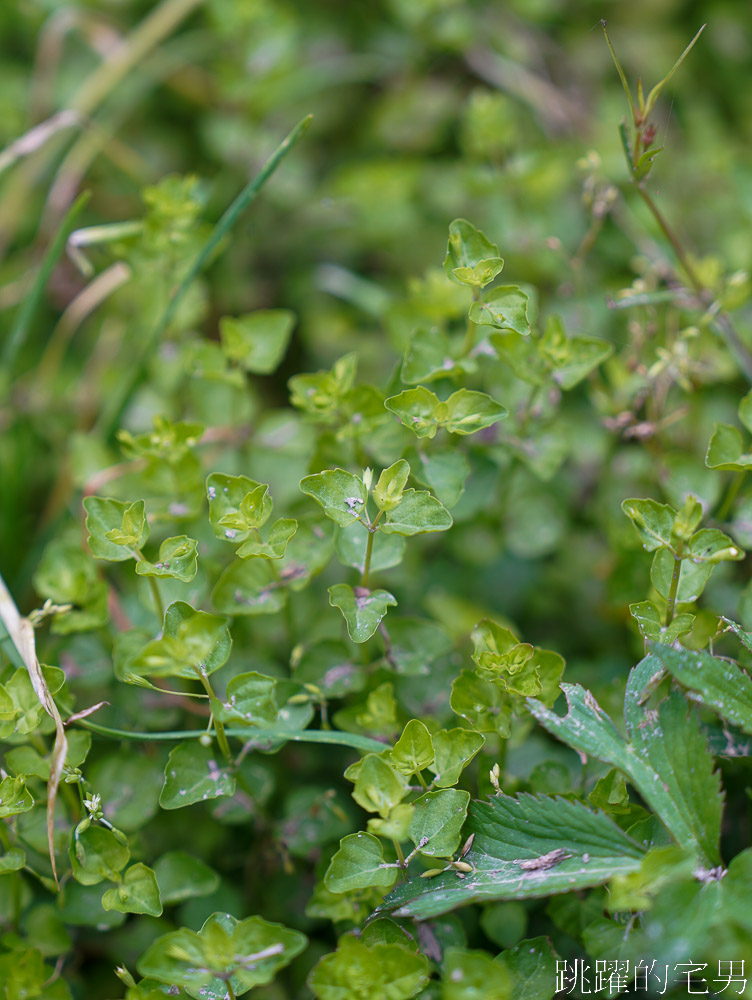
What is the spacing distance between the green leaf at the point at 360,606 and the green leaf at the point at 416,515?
129 millimetres

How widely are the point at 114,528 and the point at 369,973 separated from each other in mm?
927

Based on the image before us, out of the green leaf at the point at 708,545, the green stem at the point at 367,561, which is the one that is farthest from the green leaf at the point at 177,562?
the green leaf at the point at 708,545

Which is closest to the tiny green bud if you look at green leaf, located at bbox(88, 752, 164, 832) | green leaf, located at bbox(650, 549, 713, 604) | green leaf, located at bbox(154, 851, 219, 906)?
green leaf, located at bbox(650, 549, 713, 604)

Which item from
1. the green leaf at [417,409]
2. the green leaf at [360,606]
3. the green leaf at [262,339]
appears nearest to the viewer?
the green leaf at [360,606]

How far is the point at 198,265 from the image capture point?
187 centimetres

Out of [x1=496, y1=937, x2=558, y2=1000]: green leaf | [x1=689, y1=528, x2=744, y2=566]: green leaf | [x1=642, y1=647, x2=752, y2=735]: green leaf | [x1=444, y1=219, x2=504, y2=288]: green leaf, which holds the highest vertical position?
[x1=444, y1=219, x2=504, y2=288]: green leaf

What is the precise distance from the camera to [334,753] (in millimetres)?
1848

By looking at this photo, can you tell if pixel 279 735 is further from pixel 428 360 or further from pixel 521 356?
pixel 521 356

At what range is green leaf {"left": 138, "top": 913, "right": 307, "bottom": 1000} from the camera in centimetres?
122

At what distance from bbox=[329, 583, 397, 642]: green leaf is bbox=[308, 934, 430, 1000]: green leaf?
0.49 metres

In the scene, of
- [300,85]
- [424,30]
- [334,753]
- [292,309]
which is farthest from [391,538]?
[424,30]

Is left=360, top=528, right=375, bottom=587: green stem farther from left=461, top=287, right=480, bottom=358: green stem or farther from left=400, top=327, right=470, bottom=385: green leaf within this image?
left=461, top=287, right=480, bottom=358: green stem

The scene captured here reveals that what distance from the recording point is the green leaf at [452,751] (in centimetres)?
140

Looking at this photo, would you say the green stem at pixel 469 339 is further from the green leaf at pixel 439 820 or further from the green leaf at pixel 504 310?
the green leaf at pixel 439 820
